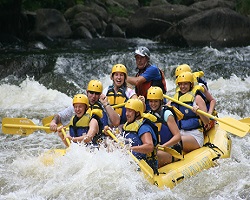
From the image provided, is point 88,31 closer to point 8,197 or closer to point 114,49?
point 114,49

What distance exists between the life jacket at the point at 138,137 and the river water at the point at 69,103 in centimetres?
18

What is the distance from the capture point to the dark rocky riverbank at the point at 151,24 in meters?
18.1

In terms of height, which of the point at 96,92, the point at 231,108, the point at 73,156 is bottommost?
the point at 231,108

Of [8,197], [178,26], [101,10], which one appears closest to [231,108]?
[8,197]

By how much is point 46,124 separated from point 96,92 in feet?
3.74

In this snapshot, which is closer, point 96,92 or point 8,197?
point 8,197

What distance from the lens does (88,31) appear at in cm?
2152

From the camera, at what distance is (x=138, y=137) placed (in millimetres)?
5926

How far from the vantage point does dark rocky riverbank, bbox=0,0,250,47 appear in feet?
59.4

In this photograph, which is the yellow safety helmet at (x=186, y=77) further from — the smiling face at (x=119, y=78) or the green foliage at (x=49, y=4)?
the green foliage at (x=49, y=4)

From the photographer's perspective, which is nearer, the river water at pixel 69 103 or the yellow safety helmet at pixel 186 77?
the river water at pixel 69 103

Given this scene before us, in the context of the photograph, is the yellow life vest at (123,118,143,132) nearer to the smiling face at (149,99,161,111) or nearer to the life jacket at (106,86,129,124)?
the smiling face at (149,99,161,111)

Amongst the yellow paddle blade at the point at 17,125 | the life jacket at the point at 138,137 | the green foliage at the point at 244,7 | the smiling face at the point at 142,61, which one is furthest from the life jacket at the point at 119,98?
the green foliage at the point at 244,7

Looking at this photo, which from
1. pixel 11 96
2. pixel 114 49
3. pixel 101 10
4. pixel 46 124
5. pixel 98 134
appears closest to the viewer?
pixel 98 134
